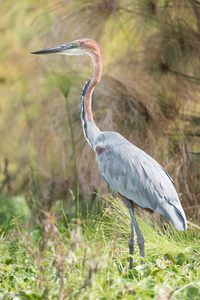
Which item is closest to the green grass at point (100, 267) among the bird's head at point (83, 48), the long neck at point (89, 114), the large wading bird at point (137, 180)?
the large wading bird at point (137, 180)

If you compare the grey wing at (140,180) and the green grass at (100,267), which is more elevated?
the grey wing at (140,180)

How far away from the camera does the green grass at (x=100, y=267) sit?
169 cm

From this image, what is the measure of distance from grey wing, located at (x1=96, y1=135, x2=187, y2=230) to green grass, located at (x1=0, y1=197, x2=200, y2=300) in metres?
0.22

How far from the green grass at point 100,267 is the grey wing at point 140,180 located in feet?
0.73

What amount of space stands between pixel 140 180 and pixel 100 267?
31.1 inches

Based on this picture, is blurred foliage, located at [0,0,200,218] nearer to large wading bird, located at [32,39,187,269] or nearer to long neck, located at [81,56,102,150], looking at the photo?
long neck, located at [81,56,102,150]

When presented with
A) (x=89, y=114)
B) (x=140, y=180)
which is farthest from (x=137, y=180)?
(x=89, y=114)

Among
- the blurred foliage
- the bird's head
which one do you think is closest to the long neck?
the bird's head

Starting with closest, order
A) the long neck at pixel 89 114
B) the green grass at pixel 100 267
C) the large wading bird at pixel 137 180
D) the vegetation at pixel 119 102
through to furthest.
Result: the green grass at pixel 100 267 < the large wading bird at pixel 137 180 < the long neck at pixel 89 114 < the vegetation at pixel 119 102

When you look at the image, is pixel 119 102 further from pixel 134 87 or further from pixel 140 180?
pixel 140 180

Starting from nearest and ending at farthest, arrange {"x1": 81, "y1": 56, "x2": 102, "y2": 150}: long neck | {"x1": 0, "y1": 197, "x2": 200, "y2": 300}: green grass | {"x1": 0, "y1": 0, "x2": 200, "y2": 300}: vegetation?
1. {"x1": 0, "y1": 197, "x2": 200, "y2": 300}: green grass
2. {"x1": 81, "y1": 56, "x2": 102, "y2": 150}: long neck
3. {"x1": 0, "y1": 0, "x2": 200, "y2": 300}: vegetation

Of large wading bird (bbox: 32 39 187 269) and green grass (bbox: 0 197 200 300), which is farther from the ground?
large wading bird (bbox: 32 39 187 269)

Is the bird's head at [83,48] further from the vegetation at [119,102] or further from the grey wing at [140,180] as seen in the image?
the grey wing at [140,180]

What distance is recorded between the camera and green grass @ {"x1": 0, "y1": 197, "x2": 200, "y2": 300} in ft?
5.55
